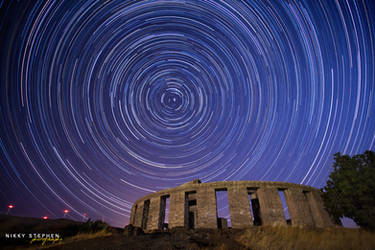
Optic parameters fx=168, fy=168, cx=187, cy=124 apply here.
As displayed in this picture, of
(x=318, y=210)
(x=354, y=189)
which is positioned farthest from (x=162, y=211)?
(x=354, y=189)

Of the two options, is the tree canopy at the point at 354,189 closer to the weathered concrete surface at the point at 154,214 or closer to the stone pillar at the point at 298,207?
the stone pillar at the point at 298,207

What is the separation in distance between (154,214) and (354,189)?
19.2 metres

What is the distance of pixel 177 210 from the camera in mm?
17656

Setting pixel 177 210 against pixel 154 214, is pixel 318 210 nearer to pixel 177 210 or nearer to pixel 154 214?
pixel 177 210

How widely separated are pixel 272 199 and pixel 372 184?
7.60 m

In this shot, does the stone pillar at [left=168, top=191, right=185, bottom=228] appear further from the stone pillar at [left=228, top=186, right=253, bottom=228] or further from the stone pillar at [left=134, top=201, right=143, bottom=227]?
the stone pillar at [left=134, top=201, right=143, bottom=227]

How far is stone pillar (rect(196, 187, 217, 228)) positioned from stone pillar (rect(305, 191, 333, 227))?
1066cm

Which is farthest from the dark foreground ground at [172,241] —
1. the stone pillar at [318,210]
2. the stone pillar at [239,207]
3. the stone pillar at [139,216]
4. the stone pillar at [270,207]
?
the stone pillar at [139,216]

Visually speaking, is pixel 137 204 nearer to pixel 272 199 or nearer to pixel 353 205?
pixel 272 199

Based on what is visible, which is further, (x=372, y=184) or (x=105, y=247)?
(x=372, y=184)

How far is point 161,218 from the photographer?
61.7 feet

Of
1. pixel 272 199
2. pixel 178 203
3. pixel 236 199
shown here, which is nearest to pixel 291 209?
pixel 272 199

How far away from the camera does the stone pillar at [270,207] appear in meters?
15.6

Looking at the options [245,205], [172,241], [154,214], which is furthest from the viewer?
[154,214]
